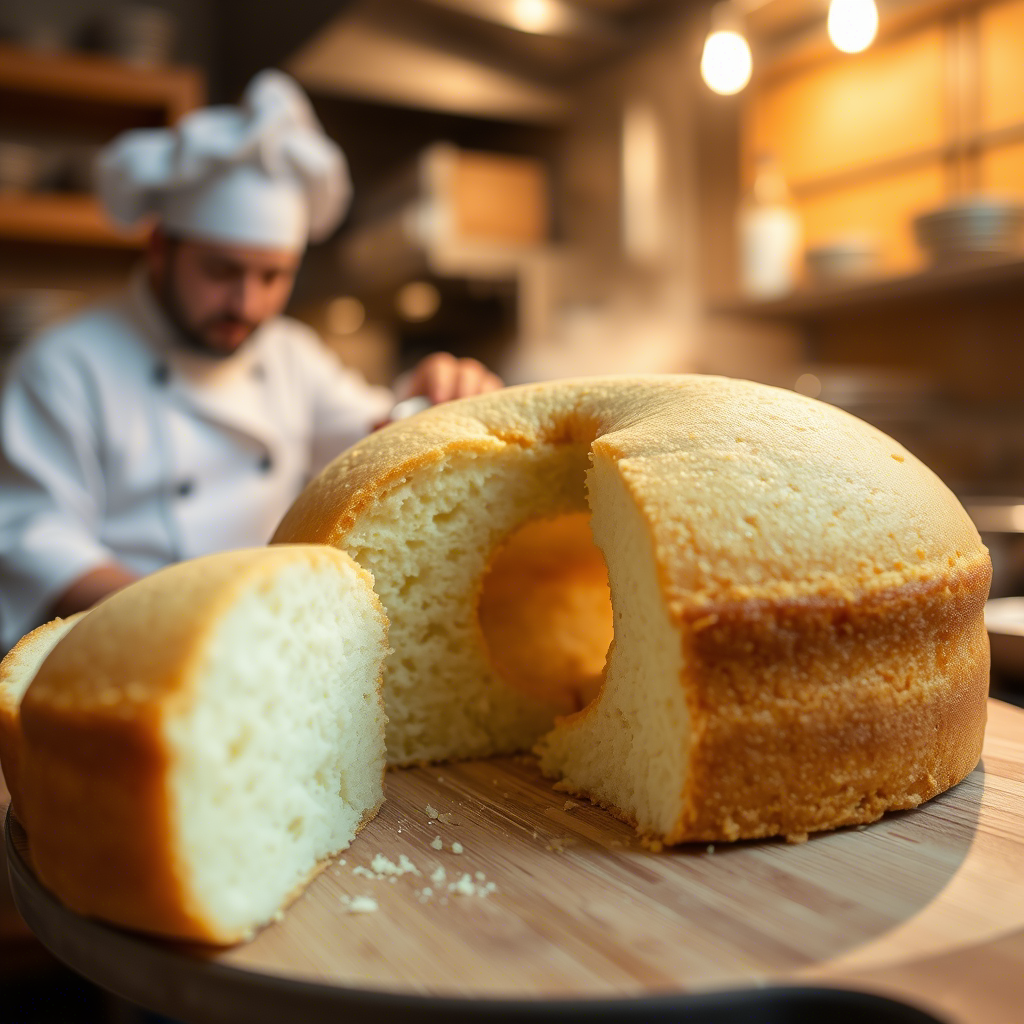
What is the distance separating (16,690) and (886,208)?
3.04 m

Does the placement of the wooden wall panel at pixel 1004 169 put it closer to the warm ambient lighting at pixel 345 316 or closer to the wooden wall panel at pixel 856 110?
the wooden wall panel at pixel 856 110

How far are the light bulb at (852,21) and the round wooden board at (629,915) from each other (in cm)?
186

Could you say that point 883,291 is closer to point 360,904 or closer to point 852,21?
point 852,21

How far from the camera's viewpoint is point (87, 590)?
5.82ft

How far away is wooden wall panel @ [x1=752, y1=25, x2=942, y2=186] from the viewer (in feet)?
9.77

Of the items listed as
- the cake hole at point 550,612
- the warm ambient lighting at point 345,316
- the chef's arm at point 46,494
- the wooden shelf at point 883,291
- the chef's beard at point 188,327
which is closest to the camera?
the cake hole at point 550,612

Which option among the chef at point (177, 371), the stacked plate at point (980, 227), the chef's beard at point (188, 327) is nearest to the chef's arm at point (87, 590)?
the chef at point (177, 371)

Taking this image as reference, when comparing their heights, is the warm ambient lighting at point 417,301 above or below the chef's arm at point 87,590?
above

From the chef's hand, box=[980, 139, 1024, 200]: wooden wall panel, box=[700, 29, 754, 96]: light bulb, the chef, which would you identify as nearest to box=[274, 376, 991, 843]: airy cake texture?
the chef's hand

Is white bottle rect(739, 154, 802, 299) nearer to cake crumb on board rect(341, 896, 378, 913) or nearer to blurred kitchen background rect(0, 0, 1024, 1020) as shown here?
blurred kitchen background rect(0, 0, 1024, 1020)

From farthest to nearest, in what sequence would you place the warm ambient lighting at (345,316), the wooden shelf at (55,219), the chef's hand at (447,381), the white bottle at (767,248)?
the warm ambient lighting at (345,316) < the wooden shelf at (55,219) < the white bottle at (767,248) < the chef's hand at (447,381)

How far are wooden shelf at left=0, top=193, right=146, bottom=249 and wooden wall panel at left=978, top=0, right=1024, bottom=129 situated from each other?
2.80 meters

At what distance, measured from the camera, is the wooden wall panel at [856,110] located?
9.77 feet

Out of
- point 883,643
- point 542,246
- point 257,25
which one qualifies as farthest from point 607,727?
point 257,25
